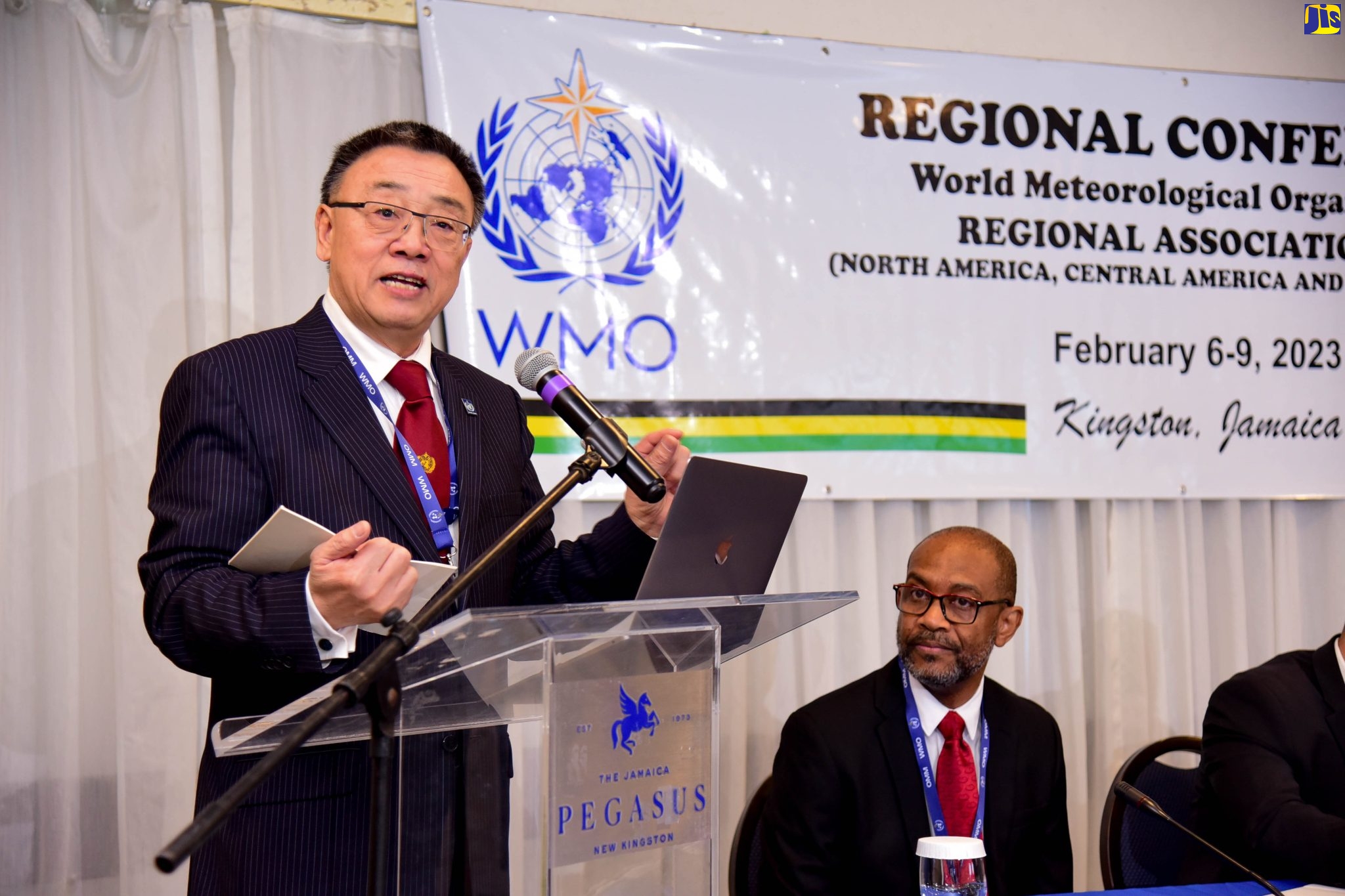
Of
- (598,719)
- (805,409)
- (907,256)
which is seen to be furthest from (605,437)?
(907,256)

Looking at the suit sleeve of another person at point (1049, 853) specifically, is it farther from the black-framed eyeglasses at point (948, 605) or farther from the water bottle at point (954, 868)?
the water bottle at point (954, 868)

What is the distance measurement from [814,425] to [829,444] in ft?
0.25

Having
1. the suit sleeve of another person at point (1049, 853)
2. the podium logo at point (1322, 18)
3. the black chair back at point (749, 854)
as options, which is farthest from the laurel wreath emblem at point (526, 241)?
the podium logo at point (1322, 18)

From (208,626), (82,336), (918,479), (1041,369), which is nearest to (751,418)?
(918,479)

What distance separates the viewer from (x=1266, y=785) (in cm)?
246

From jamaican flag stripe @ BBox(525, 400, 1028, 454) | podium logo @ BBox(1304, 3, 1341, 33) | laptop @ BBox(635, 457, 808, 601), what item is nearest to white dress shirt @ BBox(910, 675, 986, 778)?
jamaican flag stripe @ BBox(525, 400, 1028, 454)

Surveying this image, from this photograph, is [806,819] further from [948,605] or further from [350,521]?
[350,521]

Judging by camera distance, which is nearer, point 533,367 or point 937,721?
point 533,367

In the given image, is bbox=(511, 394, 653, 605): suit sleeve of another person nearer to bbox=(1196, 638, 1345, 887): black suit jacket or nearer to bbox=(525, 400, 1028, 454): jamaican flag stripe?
bbox=(525, 400, 1028, 454): jamaican flag stripe

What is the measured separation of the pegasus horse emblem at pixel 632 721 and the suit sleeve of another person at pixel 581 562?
47cm

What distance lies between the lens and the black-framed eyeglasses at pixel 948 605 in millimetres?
2916

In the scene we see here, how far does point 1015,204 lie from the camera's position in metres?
3.74

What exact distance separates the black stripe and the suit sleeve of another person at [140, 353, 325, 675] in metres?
1.48

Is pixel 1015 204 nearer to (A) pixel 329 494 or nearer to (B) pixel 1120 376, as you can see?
(B) pixel 1120 376
